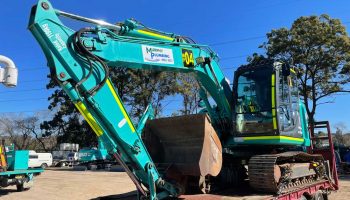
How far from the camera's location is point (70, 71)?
5953mm

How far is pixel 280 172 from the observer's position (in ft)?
26.1

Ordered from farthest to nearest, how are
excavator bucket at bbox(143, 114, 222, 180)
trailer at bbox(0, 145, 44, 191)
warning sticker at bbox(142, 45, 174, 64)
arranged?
1. trailer at bbox(0, 145, 44, 191)
2. excavator bucket at bbox(143, 114, 222, 180)
3. warning sticker at bbox(142, 45, 174, 64)

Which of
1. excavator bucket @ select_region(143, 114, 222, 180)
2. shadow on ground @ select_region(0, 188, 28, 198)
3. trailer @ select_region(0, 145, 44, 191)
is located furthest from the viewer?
trailer @ select_region(0, 145, 44, 191)

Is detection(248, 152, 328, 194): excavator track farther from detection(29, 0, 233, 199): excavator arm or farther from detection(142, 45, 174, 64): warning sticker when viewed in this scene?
detection(142, 45, 174, 64): warning sticker

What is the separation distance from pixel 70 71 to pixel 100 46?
719mm

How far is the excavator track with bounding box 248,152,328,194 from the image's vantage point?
7582 mm

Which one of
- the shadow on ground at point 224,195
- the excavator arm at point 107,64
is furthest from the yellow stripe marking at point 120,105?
the shadow on ground at point 224,195

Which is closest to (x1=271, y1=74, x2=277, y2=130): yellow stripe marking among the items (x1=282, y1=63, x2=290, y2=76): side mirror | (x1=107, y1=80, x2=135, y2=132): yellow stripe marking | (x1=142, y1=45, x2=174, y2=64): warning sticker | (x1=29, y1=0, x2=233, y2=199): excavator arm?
(x1=282, y1=63, x2=290, y2=76): side mirror

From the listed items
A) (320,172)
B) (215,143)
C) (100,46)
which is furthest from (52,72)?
(320,172)

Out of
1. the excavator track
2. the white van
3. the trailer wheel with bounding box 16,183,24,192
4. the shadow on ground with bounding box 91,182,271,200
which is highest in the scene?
the white van

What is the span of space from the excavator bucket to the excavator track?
90 cm

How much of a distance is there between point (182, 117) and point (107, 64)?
1.80 meters

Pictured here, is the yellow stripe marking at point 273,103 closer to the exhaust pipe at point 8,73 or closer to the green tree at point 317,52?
the exhaust pipe at point 8,73

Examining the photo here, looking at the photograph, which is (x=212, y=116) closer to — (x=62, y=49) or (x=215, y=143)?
(x=215, y=143)
